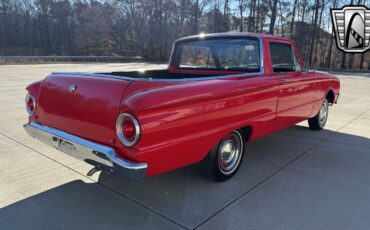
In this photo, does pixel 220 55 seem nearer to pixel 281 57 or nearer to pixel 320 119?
pixel 281 57

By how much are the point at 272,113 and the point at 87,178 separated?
8.02ft

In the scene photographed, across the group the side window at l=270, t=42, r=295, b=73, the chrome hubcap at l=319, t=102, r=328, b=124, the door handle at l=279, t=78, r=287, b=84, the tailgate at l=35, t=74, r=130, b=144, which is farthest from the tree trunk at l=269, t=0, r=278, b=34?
the tailgate at l=35, t=74, r=130, b=144

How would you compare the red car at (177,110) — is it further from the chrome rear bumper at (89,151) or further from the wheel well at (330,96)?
the wheel well at (330,96)

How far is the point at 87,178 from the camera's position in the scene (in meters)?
3.75

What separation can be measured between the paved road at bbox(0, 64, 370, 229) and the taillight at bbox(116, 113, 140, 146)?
Answer: 0.78 metres

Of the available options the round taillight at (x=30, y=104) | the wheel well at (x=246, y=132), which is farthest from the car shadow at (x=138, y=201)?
the round taillight at (x=30, y=104)

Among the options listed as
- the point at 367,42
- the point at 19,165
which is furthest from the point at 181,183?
the point at 367,42

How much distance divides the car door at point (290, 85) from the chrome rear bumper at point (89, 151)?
96.8 inches

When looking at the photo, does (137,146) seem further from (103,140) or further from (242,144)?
(242,144)

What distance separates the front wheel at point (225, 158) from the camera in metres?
3.50

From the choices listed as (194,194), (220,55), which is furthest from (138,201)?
(220,55)

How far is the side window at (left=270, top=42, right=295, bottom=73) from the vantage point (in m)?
4.44

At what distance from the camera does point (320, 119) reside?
6188mm

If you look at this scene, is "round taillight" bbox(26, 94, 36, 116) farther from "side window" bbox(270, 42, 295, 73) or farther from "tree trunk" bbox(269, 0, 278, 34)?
"tree trunk" bbox(269, 0, 278, 34)
